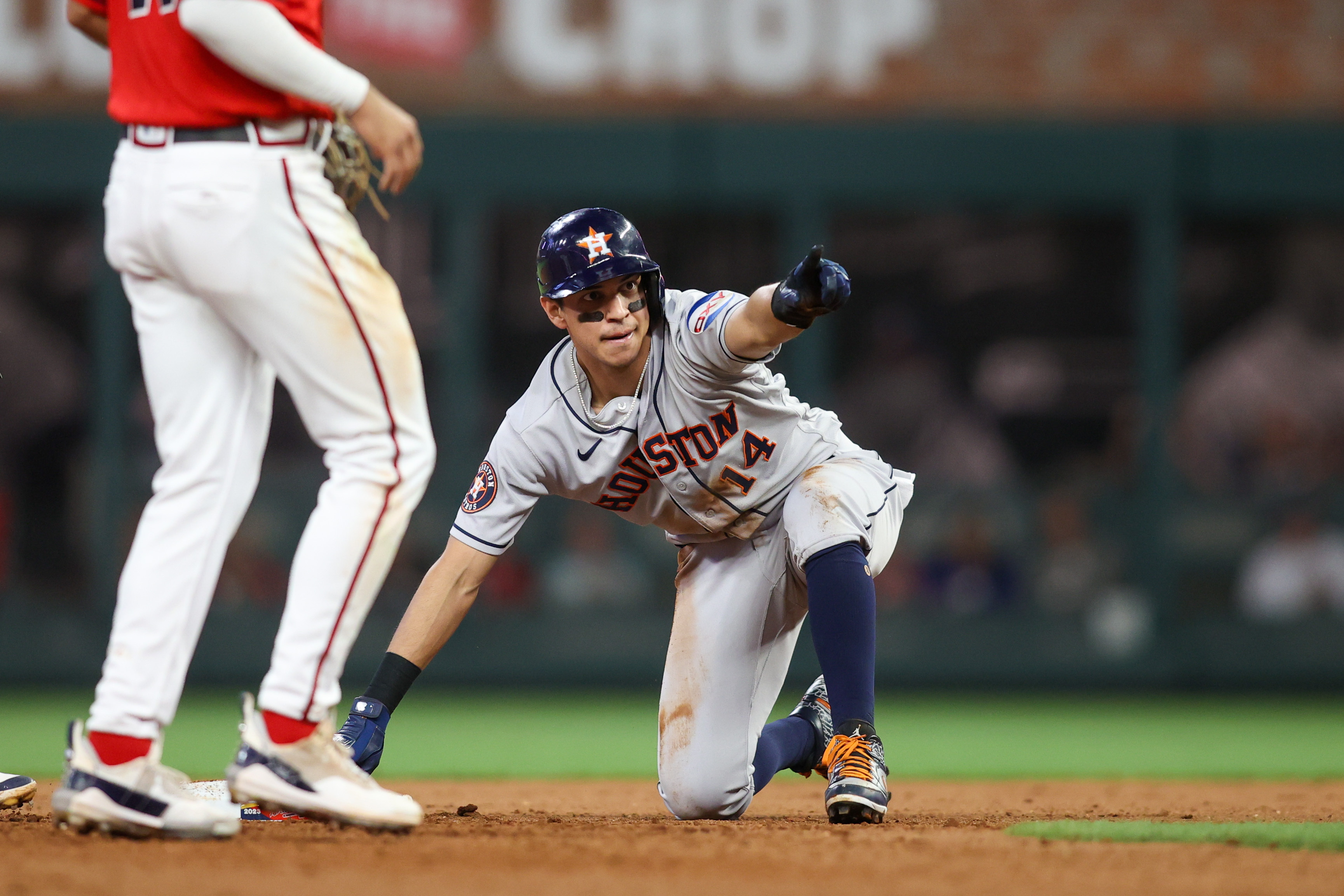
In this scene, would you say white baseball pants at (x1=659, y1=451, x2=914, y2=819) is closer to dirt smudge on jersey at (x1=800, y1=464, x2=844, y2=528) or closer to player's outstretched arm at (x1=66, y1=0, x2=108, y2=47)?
dirt smudge on jersey at (x1=800, y1=464, x2=844, y2=528)

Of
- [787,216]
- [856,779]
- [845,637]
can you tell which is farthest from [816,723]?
[787,216]

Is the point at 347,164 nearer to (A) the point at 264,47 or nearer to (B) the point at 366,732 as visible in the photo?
(A) the point at 264,47

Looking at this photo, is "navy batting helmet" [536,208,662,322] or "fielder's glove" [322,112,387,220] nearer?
"fielder's glove" [322,112,387,220]

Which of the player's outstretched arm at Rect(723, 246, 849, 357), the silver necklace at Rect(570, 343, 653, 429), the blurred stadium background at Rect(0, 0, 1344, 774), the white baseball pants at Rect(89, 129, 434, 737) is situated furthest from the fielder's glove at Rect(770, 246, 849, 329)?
the blurred stadium background at Rect(0, 0, 1344, 774)

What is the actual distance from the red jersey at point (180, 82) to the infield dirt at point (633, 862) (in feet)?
4.50

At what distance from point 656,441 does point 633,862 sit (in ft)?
4.39

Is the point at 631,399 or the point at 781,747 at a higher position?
the point at 631,399

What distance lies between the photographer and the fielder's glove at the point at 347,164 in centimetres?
309

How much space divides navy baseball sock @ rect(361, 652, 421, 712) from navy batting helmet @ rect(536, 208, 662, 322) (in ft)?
3.23

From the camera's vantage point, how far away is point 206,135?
2.97 meters

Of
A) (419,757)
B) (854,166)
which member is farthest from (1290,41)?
(419,757)

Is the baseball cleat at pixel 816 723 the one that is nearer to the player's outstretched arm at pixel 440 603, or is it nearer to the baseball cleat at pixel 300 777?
the player's outstretched arm at pixel 440 603

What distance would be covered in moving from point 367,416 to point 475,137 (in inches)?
279

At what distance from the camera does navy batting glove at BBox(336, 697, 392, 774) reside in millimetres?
3742
